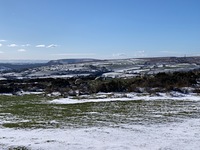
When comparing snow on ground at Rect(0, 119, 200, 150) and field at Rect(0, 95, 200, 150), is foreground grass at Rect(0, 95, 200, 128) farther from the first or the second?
snow on ground at Rect(0, 119, 200, 150)

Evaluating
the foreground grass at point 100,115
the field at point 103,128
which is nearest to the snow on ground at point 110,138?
the field at point 103,128

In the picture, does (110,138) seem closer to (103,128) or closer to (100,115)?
(103,128)

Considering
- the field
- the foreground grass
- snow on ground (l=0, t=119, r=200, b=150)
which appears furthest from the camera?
the foreground grass

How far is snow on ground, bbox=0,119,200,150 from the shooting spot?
17469 millimetres

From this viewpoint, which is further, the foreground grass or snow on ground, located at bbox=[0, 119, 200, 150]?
the foreground grass

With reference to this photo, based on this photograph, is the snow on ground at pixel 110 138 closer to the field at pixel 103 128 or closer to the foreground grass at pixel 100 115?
the field at pixel 103 128

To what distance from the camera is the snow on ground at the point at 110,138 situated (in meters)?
17.5

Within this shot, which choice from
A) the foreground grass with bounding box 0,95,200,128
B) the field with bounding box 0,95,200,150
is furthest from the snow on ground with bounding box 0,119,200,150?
the foreground grass with bounding box 0,95,200,128

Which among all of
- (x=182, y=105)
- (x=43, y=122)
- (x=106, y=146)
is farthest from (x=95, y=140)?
(x=182, y=105)

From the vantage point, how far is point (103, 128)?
2238 centimetres

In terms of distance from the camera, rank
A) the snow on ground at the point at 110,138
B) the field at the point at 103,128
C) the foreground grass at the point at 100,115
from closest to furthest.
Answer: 1. the snow on ground at the point at 110,138
2. the field at the point at 103,128
3. the foreground grass at the point at 100,115

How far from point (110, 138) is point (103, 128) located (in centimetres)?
306

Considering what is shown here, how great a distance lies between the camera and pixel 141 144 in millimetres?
17891

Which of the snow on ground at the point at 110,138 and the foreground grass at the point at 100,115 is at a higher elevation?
the snow on ground at the point at 110,138
